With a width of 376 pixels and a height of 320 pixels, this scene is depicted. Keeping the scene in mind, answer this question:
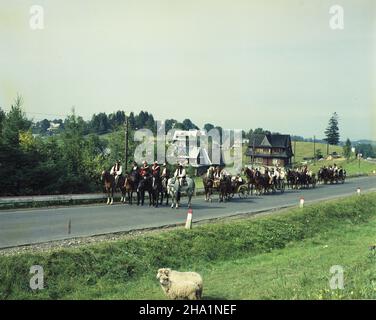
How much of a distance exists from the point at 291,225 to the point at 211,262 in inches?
282

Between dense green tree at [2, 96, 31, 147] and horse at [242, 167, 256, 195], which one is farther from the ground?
dense green tree at [2, 96, 31, 147]

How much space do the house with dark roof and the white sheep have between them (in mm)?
86427

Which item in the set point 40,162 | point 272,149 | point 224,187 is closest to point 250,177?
point 224,187

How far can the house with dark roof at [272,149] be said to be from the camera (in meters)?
96.2

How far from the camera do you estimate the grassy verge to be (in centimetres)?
1073

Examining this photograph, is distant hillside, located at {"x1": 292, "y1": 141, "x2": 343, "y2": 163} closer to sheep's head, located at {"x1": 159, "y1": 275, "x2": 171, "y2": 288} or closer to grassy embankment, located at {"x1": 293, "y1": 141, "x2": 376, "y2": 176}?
grassy embankment, located at {"x1": 293, "y1": 141, "x2": 376, "y2": 176}

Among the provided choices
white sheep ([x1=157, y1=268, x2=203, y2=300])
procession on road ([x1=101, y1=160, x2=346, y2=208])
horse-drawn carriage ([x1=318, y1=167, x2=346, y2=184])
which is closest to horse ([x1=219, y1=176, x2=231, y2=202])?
procession on road ([x1=101, y1=160, x2=346, y2=208])

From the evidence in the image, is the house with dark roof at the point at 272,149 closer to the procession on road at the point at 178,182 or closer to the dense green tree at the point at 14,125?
the procession on road at the point at 178,182

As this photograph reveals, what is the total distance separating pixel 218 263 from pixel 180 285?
5.47 m

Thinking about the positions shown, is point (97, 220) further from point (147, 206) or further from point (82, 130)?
point (82, 130)

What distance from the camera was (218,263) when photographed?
14.7 m

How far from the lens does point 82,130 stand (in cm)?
3472

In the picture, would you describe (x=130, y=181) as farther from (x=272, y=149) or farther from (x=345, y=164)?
(x=345, y=164)

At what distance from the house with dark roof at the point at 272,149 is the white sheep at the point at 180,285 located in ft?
284
